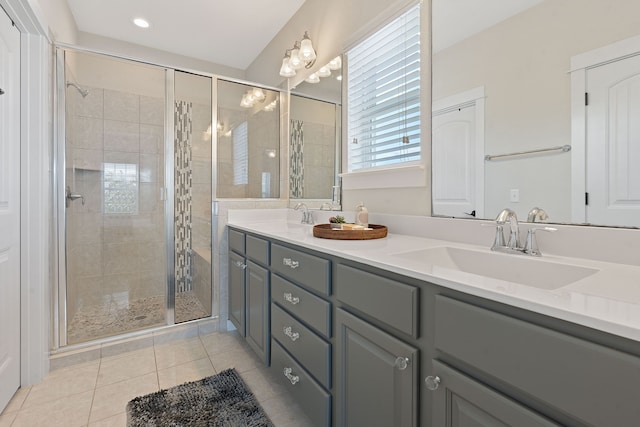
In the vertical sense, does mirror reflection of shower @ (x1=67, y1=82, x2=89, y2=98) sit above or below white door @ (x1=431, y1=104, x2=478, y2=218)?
above

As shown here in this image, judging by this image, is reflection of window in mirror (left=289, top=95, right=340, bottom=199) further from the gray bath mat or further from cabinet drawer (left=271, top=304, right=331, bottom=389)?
the gray bath mat

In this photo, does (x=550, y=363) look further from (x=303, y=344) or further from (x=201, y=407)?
(x=201, y=407)

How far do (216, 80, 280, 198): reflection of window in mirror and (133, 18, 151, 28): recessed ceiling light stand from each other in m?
0.84

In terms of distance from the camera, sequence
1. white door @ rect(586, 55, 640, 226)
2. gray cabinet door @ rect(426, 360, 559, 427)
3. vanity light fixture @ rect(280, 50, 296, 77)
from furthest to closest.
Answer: vanity light fixture @ rect(280, 50, 296, 77), white door @ rect(586, 55, 640, 226), gray cabinet door @ rect(426, 360, 559, 427)

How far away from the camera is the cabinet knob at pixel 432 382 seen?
0.75 metres

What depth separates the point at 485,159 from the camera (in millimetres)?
Answer: 1229

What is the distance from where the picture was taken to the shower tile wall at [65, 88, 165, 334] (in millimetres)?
2193

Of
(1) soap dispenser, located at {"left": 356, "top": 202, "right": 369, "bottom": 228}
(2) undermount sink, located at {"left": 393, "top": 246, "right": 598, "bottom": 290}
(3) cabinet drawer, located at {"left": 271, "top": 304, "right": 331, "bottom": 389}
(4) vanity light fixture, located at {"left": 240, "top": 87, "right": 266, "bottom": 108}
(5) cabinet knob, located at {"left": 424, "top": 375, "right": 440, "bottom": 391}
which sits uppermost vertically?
(4) vanity light fixture, located at {"left": 240, "top": 87, "right": 266, "bottom": 108}

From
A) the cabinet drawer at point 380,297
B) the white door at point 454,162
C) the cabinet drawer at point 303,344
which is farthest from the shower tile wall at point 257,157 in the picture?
the cabinet drawer at point 380,297

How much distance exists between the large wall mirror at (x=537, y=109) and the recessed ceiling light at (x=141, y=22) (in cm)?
234

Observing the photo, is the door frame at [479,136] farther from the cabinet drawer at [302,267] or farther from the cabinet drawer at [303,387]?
the cabinet drawer at [303,387]

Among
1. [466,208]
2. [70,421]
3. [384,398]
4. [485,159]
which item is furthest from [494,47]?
[70,421]

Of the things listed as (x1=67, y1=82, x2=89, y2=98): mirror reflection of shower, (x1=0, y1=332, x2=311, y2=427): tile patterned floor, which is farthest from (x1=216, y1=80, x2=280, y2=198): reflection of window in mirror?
(x1=0, y1=332, x2=311, y2=427): tile patterned floor

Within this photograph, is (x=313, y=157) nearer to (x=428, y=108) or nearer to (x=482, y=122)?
(x=428, y=108)
